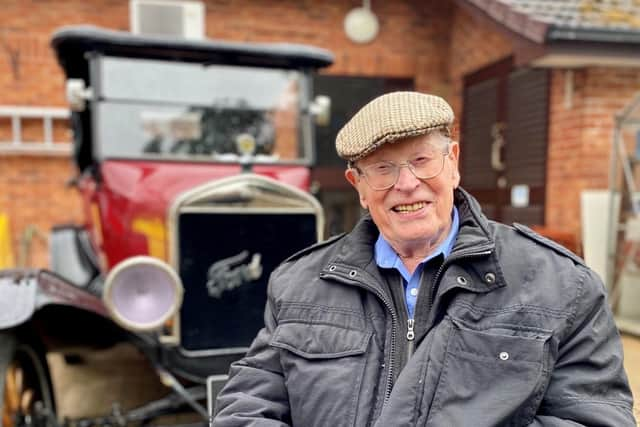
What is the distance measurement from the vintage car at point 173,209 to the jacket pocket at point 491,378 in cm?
116

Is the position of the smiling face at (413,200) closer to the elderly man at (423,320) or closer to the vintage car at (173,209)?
the elderly man at (423,320)

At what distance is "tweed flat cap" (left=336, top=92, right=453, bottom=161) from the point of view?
138cm

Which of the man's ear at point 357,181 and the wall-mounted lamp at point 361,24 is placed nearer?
the man's ear at point 357,181

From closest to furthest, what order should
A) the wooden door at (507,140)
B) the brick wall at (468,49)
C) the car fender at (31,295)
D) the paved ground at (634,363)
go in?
the paved ground at (634,363) < the car fender at (31,295) < the wooden door at (507,140) < the brick wall at (468,49)

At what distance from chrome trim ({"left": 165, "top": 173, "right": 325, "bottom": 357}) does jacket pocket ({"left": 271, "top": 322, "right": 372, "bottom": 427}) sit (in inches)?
57.2

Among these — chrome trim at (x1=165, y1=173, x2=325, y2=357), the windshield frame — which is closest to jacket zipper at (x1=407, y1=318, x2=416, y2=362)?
chrome trim at (x1=165, y1=173, x2=325, y2=357)

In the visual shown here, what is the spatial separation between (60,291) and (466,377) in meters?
2.05

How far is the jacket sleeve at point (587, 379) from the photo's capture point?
1.21m

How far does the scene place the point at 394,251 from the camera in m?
1.53

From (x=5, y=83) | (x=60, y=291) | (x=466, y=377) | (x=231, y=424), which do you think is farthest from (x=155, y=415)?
(x=5, y=83)

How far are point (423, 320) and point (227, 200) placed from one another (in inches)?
65.2

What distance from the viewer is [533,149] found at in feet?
18.1

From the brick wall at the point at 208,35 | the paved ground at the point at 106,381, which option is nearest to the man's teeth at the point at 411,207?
the paved ground at the point at 106,381

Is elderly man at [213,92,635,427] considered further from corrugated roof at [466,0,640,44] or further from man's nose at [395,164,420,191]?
corrugated roof at [466,0,640,44]
